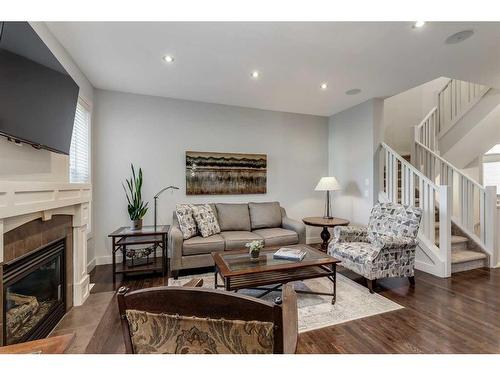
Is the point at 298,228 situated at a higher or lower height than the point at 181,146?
lower

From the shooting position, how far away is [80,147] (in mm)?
3094

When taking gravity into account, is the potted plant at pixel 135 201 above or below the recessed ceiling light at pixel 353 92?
below

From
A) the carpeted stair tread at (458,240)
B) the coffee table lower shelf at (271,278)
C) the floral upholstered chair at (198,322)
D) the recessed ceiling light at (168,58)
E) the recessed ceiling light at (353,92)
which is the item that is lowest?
the coffee table lower shelf at (271,278)

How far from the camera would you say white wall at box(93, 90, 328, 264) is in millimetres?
3553

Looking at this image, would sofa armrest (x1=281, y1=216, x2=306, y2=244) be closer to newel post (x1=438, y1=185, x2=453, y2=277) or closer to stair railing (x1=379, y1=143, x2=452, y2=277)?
stair railing (x1=379, y1=143, x2=452, y2=277)

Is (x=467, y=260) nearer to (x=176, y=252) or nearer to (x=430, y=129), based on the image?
(x=430, y=129)

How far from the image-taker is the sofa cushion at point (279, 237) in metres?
3.43

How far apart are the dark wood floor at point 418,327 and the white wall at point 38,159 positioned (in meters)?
1.38

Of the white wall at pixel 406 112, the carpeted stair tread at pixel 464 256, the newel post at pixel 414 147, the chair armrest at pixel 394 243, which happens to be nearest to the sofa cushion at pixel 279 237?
the chair armrest at pixel 394 243

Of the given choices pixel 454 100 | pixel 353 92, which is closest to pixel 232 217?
pixel 353 92

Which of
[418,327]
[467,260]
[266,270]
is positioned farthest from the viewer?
[467,260]

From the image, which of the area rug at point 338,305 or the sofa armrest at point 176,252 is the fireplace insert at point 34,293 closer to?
the sofa armrest at point 176,252

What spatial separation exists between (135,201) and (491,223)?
509 cm

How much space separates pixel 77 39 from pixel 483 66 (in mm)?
4659
